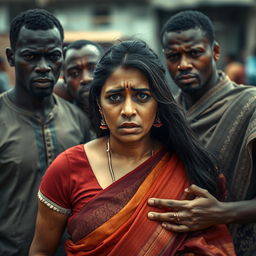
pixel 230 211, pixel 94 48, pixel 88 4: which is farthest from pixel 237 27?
pixel 230 211

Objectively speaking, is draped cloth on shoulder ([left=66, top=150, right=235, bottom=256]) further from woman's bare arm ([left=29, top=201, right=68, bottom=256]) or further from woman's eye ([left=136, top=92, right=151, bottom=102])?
woman's eye ([left=136, top=92, right=151, bottom=102])

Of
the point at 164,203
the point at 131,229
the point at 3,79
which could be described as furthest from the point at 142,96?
the point at 3,79

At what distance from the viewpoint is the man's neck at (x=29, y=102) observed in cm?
324

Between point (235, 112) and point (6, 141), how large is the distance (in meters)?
1.36

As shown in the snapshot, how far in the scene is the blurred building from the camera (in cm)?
1709

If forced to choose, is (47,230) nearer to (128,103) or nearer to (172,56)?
(128,103)

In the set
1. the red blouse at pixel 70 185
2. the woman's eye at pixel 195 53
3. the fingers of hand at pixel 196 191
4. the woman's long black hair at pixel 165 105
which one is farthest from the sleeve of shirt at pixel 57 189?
the woman's eye at pixel 195 53

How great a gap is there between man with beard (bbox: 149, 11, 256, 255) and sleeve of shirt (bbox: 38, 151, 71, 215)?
1.38 feet

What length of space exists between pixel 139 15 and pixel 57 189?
49.5 ft

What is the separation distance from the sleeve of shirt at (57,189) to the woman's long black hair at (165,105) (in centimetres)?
42

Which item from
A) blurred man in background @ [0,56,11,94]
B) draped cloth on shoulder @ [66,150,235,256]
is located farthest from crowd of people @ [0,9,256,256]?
blurred man in background @ [0,56,11,94]

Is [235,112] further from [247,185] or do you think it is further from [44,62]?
[44,62]

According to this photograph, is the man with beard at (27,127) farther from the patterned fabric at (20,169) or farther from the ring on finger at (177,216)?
the ring on finger at (177,216)

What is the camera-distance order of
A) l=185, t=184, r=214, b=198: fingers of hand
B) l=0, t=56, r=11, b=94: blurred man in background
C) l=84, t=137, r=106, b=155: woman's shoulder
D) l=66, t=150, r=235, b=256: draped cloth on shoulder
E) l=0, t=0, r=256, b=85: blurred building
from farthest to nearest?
1. l=0, t=0, r=256, b=85: blurred building
2. l=0, t=56, r=11, b=94: blurred man in background
3. l=84, t=137, r=106, b=155: woman's shoulder
4. l=185, t=184, r=214, b=198: fingers of hand
5. l=66, t=150, r=235, b=256: draped cloth on shoulder
